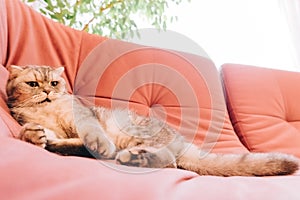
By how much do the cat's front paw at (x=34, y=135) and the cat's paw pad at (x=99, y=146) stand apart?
95 millimetres

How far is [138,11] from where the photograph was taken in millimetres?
1527

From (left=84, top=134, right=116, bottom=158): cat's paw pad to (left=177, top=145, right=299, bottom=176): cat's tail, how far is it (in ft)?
0.70

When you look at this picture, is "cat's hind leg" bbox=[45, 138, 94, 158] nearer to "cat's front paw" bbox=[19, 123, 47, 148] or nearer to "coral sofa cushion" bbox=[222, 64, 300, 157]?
"cat's front paw" bbox=[19, 123, 47, 148]

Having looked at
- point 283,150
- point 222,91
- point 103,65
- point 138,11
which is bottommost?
point 283,150

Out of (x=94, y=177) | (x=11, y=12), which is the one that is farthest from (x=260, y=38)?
(x=94, y=177)

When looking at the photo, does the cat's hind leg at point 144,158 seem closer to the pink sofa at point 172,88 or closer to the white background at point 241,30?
the pink sofa at point 172,88

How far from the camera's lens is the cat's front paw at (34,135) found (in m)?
0.57

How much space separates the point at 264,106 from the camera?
1.27 meters

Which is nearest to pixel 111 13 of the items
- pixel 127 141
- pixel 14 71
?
pixel 14 71

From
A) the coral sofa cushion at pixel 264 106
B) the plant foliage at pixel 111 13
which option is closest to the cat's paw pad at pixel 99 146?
the coral sofa cushion at pixel 264 106

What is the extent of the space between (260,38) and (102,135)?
161cm

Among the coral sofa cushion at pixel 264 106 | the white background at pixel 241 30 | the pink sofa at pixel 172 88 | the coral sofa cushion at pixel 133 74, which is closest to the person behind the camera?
the pink sofa at pixel 172 88

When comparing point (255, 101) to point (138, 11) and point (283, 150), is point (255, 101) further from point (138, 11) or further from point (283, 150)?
point (138, 11)

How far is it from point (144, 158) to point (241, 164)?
258mm
